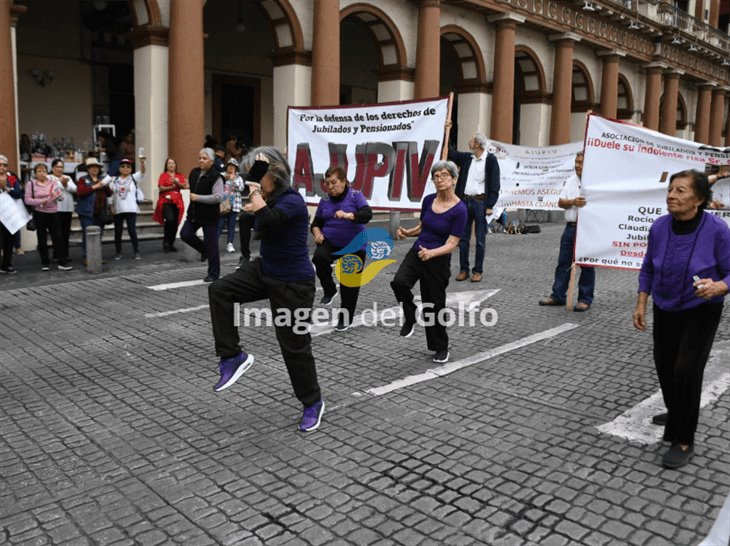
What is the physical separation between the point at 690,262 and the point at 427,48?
56.1 ft

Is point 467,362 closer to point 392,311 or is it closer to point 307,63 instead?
point 392,311

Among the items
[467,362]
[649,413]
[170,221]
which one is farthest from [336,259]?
[170,221]

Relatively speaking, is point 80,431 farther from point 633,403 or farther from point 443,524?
point 633,403

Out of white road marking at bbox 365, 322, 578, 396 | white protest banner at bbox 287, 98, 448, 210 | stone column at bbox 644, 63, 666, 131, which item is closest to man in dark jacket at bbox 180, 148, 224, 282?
white protest banner at bbox 287, 98, 448, 210

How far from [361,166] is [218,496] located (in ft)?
21.9

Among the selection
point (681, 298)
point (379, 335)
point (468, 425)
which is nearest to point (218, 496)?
point (468, 425)

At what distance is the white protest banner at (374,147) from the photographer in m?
9.09

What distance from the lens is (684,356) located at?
4102 mm

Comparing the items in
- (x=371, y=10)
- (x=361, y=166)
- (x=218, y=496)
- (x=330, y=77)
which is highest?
(x=371, y=10)

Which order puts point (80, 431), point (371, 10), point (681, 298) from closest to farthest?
point (681, 298) < point (80, 431) < point (371, 10)

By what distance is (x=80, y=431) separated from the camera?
4645 mm

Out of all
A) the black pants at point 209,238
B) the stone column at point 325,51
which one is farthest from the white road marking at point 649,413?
the stone column at point 325,51

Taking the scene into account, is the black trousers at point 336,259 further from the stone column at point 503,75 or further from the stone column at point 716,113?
the stone column at point 716,113

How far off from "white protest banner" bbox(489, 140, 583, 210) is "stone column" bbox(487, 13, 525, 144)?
21.6 feet
